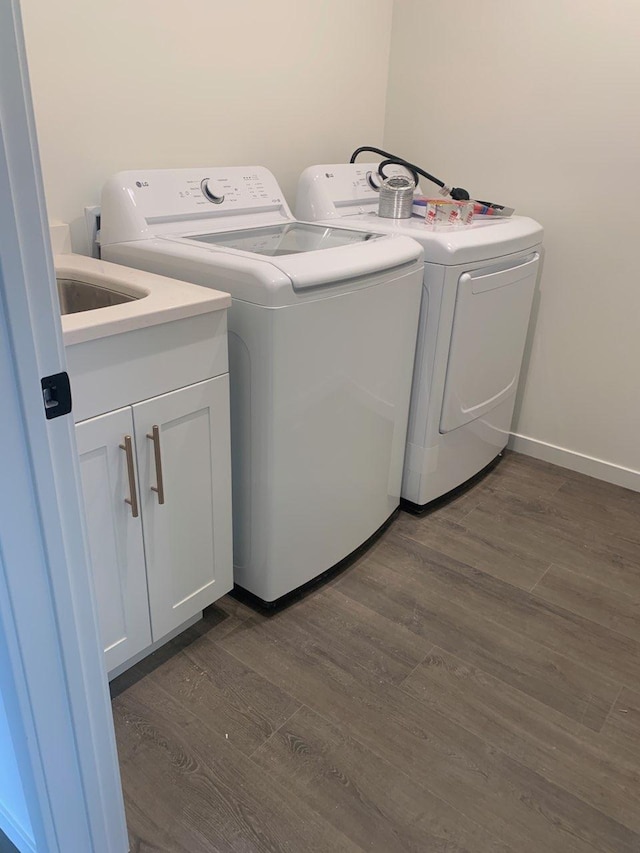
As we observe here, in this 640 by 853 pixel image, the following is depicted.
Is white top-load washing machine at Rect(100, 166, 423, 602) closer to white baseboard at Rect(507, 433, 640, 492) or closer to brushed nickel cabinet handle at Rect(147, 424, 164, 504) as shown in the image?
brushed nickel cabinet handle at Rect(147, 424, 164, 504)

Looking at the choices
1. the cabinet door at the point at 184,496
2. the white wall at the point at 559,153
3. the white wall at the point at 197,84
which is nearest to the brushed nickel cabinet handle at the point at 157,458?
the cabinet door at the point at 184,496

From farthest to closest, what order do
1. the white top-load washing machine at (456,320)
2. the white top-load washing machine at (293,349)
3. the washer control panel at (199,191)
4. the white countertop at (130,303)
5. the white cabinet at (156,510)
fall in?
1. the white top-load washing machine at (456,320)
2. the washer control panel at (199,191)
3. the white top-load washing machine at (293,349)
4. the white cabinet at (156,510)
5. the white countertop at (130,303)

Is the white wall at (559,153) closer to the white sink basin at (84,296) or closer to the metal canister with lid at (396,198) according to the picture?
the metal canister with lid at (396,198)

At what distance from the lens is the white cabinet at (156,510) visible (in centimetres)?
125

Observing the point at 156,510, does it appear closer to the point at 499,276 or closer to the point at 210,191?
the point at 210,191

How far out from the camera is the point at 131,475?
4.20ft

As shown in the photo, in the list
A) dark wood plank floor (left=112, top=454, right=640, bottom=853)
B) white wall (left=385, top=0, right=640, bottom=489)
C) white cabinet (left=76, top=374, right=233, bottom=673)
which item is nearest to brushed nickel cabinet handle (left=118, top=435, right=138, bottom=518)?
white cabinet (left=76, top=374, right=233, bottom=673)

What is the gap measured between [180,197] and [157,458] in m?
0.89

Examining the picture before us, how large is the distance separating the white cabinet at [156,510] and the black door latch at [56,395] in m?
0.43

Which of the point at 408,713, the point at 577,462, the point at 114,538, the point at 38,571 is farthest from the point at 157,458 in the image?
the point at 577,462

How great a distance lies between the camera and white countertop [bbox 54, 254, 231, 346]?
3.71 feet

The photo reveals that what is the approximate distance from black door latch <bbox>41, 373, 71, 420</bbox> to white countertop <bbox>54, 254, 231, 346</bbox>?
0.37m

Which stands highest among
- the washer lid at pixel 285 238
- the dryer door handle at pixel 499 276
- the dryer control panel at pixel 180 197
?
the dryer control panel at pixel 180 197

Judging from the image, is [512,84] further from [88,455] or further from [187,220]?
[88,455]
